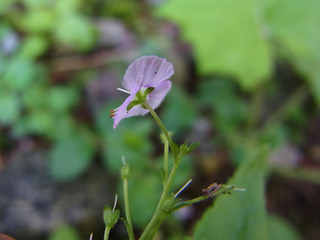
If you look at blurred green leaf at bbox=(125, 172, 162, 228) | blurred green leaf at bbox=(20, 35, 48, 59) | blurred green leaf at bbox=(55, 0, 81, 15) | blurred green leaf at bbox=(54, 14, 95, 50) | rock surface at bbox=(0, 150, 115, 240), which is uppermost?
blurred green leaf at bbox=(55, 0, 81, 15)

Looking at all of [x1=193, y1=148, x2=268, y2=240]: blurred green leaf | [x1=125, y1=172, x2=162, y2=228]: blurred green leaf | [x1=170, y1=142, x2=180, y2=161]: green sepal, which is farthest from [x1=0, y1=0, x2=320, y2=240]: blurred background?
[x1=170, y1=142, x2=180, y2=161]: green sepal

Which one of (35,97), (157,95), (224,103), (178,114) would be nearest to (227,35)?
(224,103)

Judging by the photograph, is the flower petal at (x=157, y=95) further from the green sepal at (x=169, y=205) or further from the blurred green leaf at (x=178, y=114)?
the blurred green leaf at (x=178, y=114)

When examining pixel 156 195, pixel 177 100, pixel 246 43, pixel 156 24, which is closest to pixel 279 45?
pixel 246 43

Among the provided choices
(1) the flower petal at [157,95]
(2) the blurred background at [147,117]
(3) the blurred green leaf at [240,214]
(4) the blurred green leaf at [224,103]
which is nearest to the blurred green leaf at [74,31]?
(2) the blurred background at [147,117]

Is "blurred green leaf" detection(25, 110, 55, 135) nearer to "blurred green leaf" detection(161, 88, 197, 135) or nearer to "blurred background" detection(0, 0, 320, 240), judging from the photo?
"blurred background" detection(0, 0, 320, 240)

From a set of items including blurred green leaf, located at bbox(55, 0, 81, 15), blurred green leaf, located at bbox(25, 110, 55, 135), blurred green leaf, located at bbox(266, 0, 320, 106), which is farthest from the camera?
blurred green leaf, located at bbox(55, 0, 81, 15)
